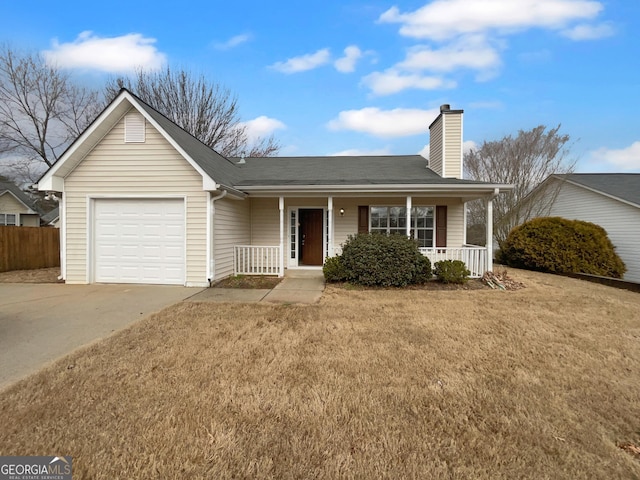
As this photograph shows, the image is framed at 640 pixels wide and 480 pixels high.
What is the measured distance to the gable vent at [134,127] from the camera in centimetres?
784

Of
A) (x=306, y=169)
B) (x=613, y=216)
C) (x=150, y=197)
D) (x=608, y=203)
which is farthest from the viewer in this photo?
(x=608, y=203)

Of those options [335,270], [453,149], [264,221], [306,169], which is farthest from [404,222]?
[264,221]

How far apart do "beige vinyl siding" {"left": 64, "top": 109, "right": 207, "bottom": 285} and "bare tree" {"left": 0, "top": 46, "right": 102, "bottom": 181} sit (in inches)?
652

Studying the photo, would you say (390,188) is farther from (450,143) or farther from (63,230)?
(63,230)

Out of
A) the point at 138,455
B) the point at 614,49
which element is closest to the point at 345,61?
the point at 614,49

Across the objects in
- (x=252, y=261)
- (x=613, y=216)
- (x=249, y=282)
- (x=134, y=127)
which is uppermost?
(x=134, y=127)

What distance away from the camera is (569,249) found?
10539mm

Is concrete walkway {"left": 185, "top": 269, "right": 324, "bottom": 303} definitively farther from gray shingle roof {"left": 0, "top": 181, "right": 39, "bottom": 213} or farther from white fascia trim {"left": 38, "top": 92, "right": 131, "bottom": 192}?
gray shingle roof {"left": 0, "top": 181, "right": 39, "bottom": 213}

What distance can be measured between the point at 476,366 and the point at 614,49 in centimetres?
1363

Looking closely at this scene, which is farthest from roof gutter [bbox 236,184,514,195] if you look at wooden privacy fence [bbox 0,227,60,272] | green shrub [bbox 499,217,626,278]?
wooden privacy fence [bbox 0,227,60,272]

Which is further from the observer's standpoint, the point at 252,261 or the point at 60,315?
the point at 252,261

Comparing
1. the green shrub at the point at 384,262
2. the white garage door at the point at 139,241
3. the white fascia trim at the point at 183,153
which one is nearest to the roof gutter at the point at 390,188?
the white fascia trim at the point at 183,153

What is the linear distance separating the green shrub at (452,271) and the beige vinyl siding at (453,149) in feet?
10.9

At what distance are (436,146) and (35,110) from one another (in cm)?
2451
